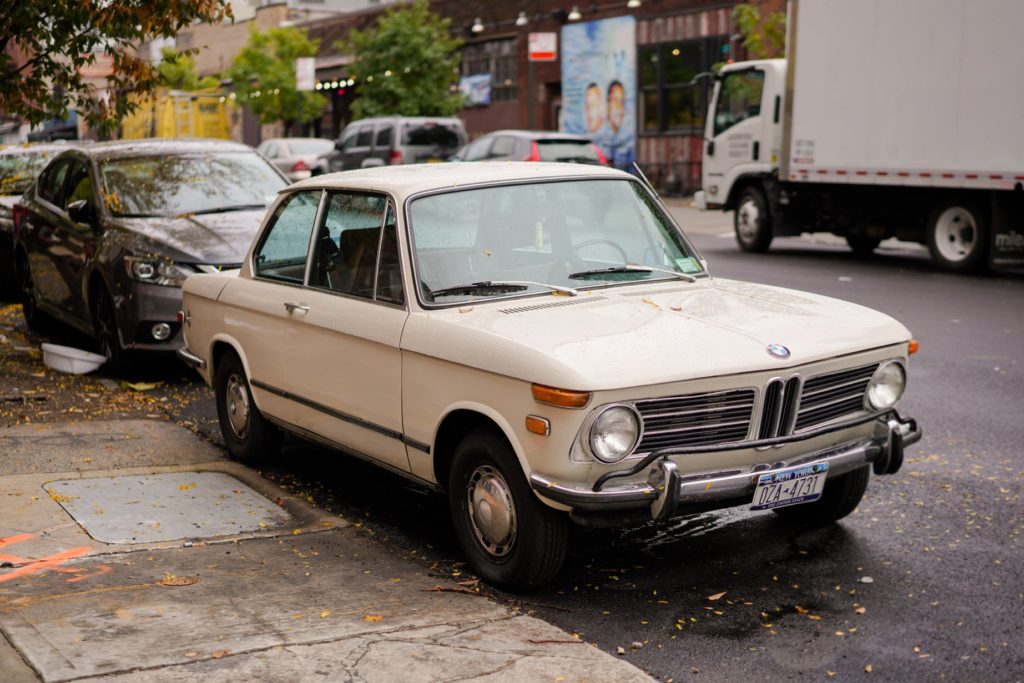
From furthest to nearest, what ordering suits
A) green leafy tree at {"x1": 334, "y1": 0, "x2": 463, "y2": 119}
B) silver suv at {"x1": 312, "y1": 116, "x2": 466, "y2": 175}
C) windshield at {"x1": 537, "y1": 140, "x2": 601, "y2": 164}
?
green leafy tree at {"x1": 334, "y1": 0, "x2": 463, "y2": 119} → silver suv at {"x1": 312, "y1": 116, "x2": 466, "y2": 175} → windshield at {"x1": 537, "y1": 140, "x2": 601, "y2": 164}

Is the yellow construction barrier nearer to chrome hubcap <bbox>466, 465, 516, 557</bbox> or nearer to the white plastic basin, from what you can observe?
the white plastic basin

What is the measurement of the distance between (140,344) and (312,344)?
A: 11.9 ft

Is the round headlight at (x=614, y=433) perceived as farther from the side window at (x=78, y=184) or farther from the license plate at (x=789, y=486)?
the side window at (x=78, y=184)

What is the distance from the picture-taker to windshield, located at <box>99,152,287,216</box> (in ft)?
33.9

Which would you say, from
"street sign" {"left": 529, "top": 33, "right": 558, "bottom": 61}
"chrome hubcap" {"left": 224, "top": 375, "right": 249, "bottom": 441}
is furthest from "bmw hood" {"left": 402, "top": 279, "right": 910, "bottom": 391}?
"street sign" {"left": 529, "top": 33, "right": 558, "bottom": 61}

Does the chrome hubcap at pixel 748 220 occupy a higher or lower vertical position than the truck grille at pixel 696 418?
lower

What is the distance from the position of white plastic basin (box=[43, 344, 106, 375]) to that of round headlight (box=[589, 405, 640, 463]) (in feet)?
20.7

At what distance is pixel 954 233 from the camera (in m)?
16.7

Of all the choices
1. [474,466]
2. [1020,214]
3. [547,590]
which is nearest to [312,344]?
[474,466]

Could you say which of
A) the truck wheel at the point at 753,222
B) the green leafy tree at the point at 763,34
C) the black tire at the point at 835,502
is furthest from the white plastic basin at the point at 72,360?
the green leafy tree at the point at 763,34

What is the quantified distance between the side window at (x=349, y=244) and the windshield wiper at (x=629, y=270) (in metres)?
0.95

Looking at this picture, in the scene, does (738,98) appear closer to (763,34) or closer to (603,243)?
(763,34)

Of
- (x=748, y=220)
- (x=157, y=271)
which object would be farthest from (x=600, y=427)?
(x=748, y=220)

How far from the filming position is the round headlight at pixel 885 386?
545cm
